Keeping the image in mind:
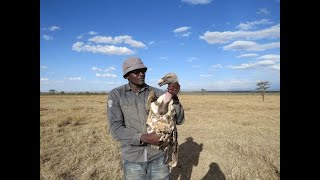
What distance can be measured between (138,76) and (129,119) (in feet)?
1.56

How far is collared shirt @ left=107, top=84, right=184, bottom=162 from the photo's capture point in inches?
126

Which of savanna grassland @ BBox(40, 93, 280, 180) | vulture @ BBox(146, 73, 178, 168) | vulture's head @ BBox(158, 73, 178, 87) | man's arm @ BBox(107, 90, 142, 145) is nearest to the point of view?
vulture's head @ BBox(158, 73, 178, 87)

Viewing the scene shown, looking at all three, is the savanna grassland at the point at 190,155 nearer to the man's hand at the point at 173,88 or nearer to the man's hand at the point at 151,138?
the man's hand at the point at 151,138

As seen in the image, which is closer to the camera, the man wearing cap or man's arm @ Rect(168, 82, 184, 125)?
man's arm @ Rect(168, 82, 184, 125)

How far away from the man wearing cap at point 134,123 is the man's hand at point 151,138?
74 mm

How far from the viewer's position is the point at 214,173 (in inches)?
259

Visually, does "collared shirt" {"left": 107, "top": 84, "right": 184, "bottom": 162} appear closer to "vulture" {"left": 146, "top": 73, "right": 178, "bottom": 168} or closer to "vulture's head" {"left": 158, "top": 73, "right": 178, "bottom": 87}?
"vulture" {"left": 146, "top": 73, "right": 178, "bottom": 168}

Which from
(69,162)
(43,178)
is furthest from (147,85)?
(69,162)

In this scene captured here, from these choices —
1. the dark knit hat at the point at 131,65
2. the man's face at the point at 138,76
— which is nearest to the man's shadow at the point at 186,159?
the man's face at the point at 138,76

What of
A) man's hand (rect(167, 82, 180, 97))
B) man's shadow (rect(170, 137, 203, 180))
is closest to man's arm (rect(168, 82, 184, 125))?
man's hand (rect(167, 82, 180, 97))

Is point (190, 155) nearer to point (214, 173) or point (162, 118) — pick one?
point (214, 173)
